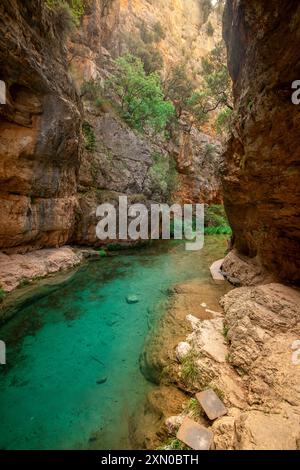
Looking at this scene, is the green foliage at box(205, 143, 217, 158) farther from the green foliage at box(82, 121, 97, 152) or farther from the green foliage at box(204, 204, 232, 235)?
the green foliage at box(82, 121, 97, 152)

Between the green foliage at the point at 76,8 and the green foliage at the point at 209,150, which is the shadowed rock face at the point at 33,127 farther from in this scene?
the green foliage at the point at 209,150

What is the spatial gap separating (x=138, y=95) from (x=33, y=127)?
10.2 meters

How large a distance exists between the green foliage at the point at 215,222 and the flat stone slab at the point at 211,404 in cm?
1738

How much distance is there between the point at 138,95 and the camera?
1600 centimetres

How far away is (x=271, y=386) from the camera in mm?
→ 3289

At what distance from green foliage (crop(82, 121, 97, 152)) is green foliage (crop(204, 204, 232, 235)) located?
1177 centimetres

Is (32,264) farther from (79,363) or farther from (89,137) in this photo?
(89,137)

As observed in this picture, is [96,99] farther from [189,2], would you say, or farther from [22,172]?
[189,2]

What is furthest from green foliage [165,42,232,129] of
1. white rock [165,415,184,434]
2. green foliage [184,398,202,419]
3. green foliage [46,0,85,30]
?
white rock [165,415,184,434]

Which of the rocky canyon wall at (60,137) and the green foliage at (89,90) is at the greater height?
the green foliage at (89,90)

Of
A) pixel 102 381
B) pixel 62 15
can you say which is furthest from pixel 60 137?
pixel 102 381

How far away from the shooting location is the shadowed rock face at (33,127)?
6977mm

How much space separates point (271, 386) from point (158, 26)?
31109 mm

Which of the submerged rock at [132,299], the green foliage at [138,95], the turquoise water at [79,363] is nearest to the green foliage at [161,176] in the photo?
the green foliage at [138,95]
